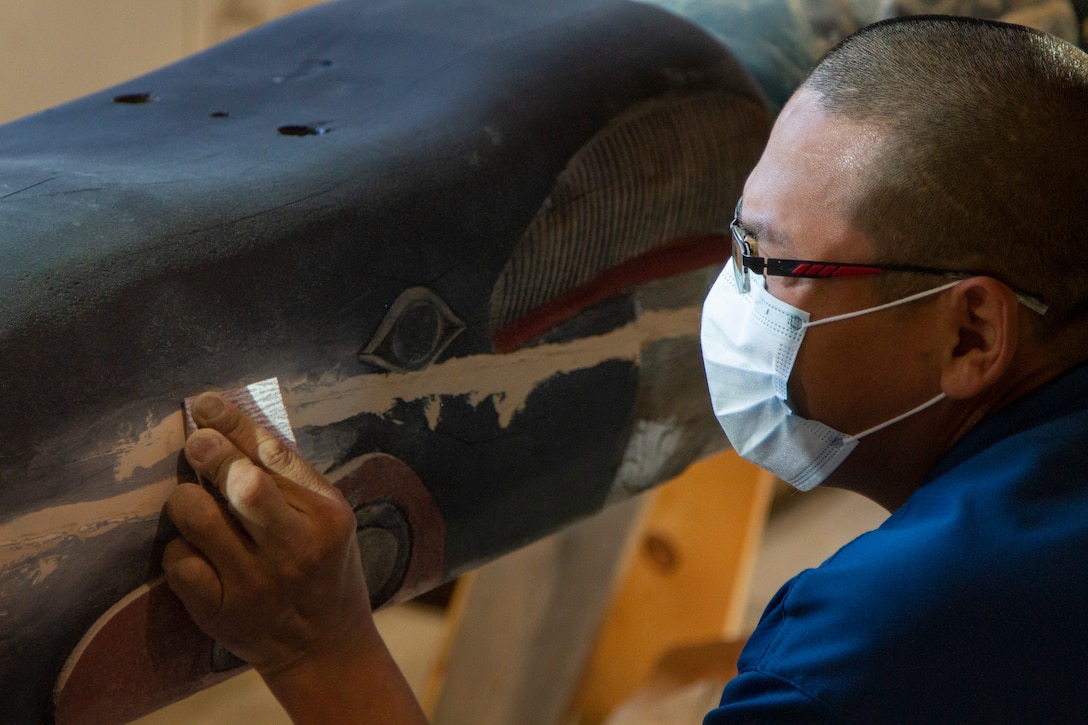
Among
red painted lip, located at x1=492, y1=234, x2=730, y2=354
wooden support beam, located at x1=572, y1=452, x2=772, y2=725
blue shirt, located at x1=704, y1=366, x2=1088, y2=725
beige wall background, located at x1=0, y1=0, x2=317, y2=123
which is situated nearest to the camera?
blue shirt, located at x1=704, y1=366, x2=1088, y2=725

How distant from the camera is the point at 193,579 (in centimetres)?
103

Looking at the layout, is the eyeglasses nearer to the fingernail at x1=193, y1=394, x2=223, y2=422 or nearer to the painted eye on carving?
the painted eye on carving

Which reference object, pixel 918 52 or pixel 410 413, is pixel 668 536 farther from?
pixel 918 52

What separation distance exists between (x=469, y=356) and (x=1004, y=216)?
572mm

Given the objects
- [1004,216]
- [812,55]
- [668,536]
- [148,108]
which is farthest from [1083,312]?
[668,536]

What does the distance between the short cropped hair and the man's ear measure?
0.06ft

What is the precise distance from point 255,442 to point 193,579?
0.43 ft

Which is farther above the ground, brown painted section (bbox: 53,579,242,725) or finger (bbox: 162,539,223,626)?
finger (bbox: 162,539,223,626)

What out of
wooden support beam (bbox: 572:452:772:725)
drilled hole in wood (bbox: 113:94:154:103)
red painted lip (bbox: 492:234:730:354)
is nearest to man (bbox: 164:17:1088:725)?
red painted lip (bbox: 492:234:730:354)

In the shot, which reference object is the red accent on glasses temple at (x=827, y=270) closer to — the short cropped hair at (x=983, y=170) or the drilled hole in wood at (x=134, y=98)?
the short cropped hair at (x=983, y=170)

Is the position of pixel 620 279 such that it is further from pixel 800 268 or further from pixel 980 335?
pixel 980 335

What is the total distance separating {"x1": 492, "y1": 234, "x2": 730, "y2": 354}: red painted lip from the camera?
4.45ft

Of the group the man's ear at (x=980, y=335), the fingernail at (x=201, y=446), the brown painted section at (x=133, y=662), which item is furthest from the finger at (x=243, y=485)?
the man's ear at (x=980, y=335)

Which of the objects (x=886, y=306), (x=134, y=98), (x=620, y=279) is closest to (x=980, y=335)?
(x=886, y=306)
